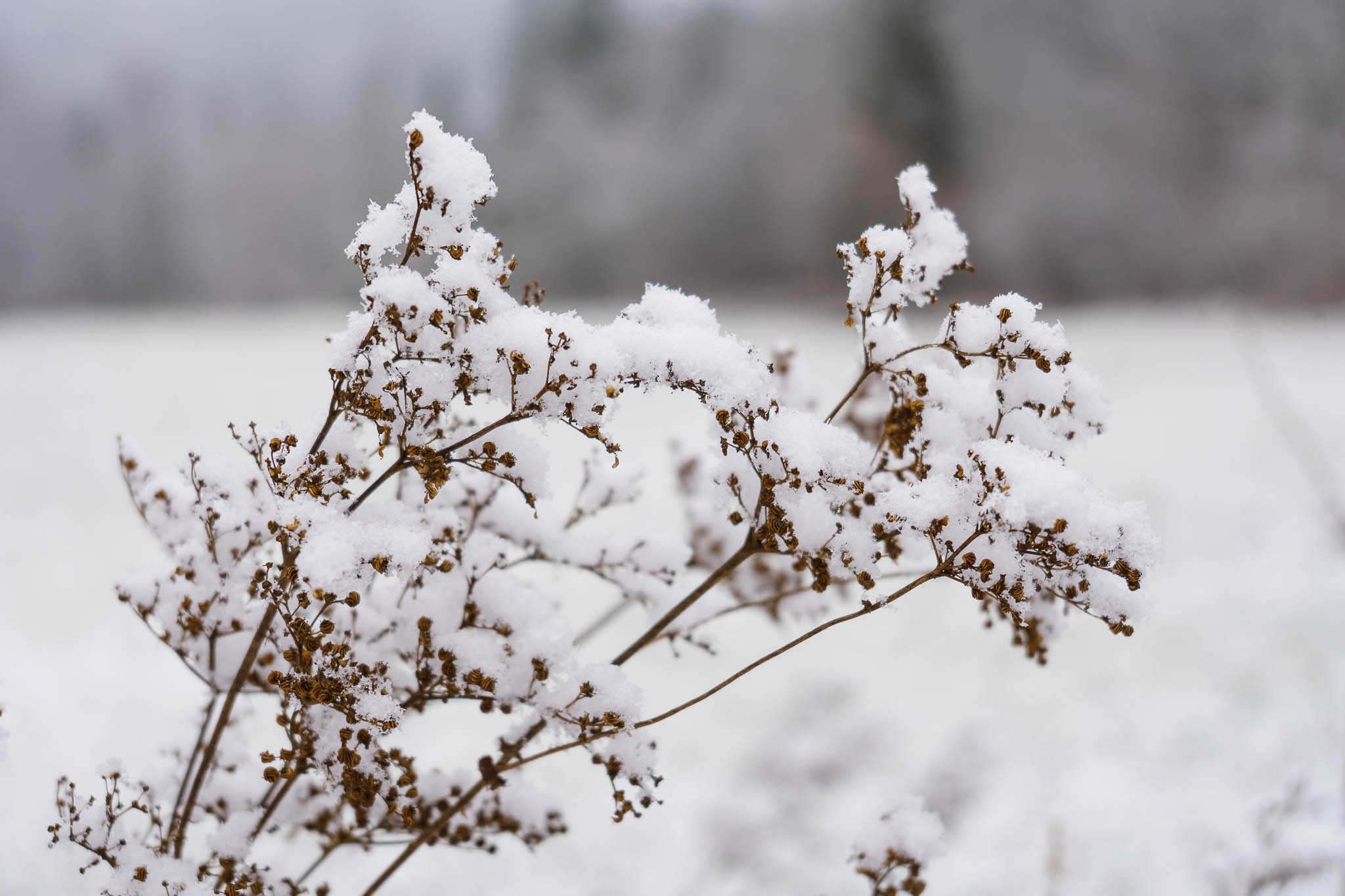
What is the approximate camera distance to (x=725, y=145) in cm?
1427

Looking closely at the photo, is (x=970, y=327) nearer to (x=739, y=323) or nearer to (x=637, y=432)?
(x=637, y=432)

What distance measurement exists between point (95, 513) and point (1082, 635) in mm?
6742

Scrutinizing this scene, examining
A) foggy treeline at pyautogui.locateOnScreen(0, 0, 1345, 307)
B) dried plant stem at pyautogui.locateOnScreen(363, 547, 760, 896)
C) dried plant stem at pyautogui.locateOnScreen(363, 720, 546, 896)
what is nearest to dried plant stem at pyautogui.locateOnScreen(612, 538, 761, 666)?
dried plant stem at pyautogui.locateOnScreen(363, 547, 760, 896)

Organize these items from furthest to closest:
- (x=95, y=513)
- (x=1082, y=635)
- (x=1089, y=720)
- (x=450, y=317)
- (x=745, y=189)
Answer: (x=745, y=189)
(x=95, y=513)
(x=1082, y=635)
(x=1089, y=720)
(x=450, y=317)

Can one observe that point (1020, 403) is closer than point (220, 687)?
Yes

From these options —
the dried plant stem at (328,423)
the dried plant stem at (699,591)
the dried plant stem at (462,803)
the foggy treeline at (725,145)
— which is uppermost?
the foggy treeline at (725,145)

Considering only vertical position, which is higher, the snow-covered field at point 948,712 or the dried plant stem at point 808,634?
the snow-covered field at point 948,712

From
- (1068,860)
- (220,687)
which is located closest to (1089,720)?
(1068,860)

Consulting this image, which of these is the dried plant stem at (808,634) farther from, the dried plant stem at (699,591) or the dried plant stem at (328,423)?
the dried plant stem at (328,423)

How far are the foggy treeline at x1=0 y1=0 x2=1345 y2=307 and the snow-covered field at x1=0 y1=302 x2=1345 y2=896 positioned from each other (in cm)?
397

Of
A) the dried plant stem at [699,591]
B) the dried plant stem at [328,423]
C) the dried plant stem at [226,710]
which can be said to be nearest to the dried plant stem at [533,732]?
the dried plant stem at [699,591]

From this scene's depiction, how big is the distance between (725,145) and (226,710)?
14183mm

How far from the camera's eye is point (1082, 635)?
5.04 m

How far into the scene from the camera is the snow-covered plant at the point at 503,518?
0.90m
